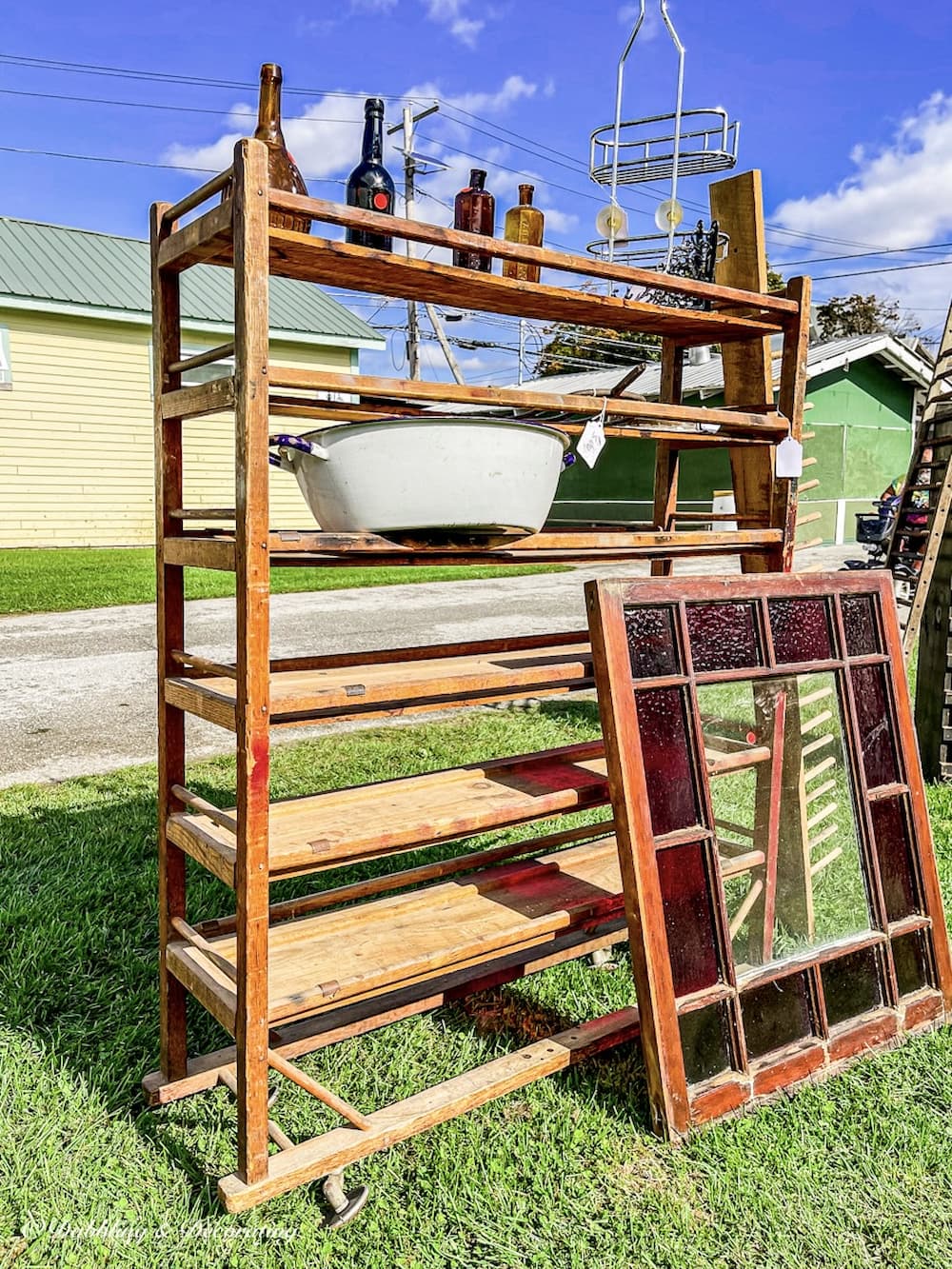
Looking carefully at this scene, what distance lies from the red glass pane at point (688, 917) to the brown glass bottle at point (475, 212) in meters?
1.36

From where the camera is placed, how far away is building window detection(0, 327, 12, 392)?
37.0ft

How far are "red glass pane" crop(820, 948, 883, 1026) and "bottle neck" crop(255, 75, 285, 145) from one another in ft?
6.99

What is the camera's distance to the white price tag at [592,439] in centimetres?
208

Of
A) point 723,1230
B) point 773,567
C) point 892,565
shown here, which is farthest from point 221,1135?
point 892,565

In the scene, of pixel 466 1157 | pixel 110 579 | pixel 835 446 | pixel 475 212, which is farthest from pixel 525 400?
pixel 835 446

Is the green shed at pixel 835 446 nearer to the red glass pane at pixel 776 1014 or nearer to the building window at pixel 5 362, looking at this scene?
the building window at pixel 5 362

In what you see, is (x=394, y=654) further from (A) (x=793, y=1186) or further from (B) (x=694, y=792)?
(A) (x=793, y=1186)

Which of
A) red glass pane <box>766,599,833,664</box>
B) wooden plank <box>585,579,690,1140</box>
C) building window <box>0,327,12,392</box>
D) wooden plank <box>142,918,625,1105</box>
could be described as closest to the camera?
wooden plank <box>585,579,690,1140</box>

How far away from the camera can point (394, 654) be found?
241 centimetres

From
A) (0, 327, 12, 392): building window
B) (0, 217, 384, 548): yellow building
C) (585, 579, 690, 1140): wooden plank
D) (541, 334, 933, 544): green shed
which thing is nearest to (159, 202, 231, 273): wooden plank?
(585, 579, 690, 1140): wooden plank

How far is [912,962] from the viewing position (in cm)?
238

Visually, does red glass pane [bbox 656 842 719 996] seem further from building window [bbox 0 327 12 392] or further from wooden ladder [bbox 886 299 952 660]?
building window [bbox 0 327 12 392]

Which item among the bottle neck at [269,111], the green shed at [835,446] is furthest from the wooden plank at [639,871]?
the green shed at [835,446]

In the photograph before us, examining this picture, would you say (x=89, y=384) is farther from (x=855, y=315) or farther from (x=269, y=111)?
(x=855, y=315)
